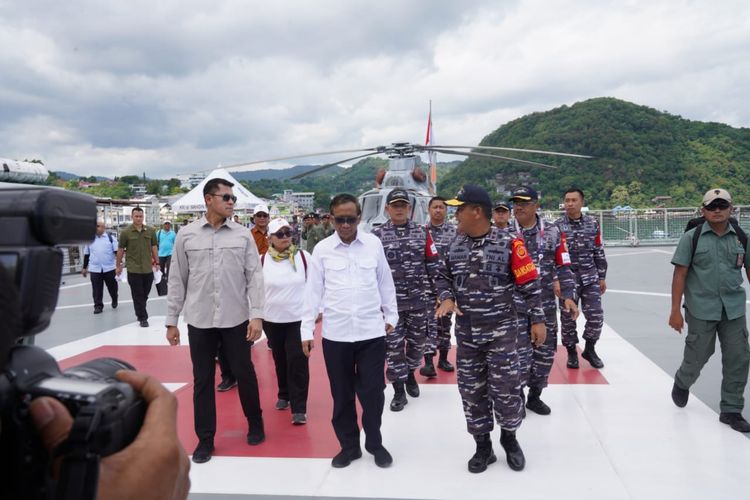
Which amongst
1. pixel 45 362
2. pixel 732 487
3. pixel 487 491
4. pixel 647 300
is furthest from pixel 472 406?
pixel 647 300

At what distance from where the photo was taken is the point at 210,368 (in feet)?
11.7

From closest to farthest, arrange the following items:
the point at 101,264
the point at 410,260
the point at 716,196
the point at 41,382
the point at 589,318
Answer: the point at 41,382
the point at 716,196
the point at 410,260
the point at 589,318
the point at 101,264

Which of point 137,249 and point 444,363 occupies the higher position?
point 137,249

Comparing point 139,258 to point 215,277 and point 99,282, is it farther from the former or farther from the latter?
point 215,277

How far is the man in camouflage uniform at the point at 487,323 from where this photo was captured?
3.21m

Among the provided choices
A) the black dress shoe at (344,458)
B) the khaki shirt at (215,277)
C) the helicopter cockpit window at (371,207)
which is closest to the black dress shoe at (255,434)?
the black dress shoe at (344,458)

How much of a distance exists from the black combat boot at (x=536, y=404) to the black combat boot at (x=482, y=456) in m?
0.98

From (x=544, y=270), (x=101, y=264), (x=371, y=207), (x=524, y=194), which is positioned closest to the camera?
(x=524, y=194)

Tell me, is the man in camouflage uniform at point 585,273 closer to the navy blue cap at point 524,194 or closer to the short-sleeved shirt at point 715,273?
the navy blue cap at point 524,194

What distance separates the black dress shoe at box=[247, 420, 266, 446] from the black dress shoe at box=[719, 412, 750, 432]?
133 inches

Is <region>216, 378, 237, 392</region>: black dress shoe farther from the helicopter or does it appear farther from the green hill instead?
the green hill

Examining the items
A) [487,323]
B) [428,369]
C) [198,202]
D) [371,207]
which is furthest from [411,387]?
[198,202]

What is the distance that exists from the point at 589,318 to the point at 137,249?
6478mm

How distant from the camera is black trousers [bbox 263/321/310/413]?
412 centimetres
